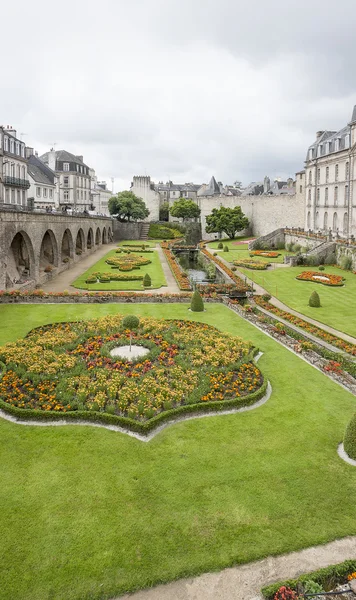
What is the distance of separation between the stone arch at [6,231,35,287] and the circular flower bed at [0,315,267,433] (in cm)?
1440

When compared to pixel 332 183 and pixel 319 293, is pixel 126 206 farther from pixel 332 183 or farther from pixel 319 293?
pixel 319 293

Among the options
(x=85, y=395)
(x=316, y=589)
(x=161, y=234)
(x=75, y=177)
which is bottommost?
(x=316, y=589)

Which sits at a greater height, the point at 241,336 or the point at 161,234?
the point at 161,234

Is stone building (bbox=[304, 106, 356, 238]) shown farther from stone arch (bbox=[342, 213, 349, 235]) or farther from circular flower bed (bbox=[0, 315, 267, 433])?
circular flower bed (bbox=[0, 315, 267, 433])

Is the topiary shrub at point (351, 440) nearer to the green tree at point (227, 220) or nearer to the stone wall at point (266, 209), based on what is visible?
the stone wall at point (266, 209)

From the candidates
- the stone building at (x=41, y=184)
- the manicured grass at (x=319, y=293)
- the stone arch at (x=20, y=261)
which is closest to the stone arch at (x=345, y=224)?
the manicured grass at (x=319, y=293)

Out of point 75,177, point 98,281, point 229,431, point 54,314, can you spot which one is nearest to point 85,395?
point 229,431

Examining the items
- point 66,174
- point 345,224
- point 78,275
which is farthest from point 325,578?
point 66,174

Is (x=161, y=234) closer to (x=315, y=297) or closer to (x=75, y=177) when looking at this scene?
(x=75, y=177)

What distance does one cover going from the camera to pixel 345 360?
18.5 metres

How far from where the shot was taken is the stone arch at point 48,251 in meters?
42.3

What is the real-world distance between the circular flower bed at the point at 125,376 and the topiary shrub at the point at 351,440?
367 centimetres

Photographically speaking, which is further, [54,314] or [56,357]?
[54,314]

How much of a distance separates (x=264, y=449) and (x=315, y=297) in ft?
65.9
